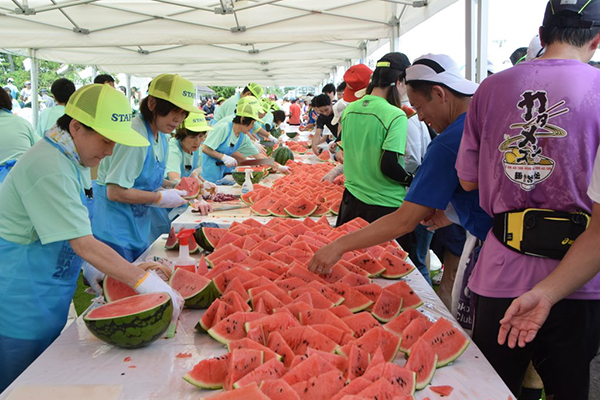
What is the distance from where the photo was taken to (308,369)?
5.39ft

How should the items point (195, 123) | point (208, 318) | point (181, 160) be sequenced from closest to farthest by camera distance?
point (208, 318)
point (195, 123)
point (181, 160)

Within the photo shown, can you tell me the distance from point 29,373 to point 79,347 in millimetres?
216

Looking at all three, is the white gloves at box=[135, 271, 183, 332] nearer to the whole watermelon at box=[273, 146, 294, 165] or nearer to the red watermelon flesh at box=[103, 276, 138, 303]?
the red watermelon flesh at box=[103, 276, 138, 303]

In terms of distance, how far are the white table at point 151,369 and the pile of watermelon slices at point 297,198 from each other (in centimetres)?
229

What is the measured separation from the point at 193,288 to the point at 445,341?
3.75ft

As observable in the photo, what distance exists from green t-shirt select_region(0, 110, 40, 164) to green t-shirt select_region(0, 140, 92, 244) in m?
A: 2.80

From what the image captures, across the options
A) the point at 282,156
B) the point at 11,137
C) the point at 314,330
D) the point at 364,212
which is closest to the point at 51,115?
the point at 11,137

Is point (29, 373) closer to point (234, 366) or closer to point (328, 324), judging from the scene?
point (234, 366)

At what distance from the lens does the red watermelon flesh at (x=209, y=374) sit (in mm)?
1656

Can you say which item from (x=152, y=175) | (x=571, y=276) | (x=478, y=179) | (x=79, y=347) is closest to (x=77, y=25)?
(x=152, y=175)

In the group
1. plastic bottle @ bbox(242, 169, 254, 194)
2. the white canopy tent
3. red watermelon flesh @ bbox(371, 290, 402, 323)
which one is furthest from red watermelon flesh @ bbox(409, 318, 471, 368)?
the white canopy tent

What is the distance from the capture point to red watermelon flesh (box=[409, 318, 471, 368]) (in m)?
1.85

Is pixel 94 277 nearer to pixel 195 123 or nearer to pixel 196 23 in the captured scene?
pixel 195 123

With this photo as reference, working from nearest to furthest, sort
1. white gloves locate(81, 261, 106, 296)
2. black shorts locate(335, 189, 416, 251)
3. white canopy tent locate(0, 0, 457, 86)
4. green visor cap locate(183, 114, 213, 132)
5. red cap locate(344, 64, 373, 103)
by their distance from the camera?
white gloves locate(81, 261, 106, 296) < black shorts locate(335, 189, 416, 251) < green visor cap locate(183, 114, 213, 132) < red cap locate(344, 64, 373, 103) < white canopy tent locate(0, 0, 457, 86)
